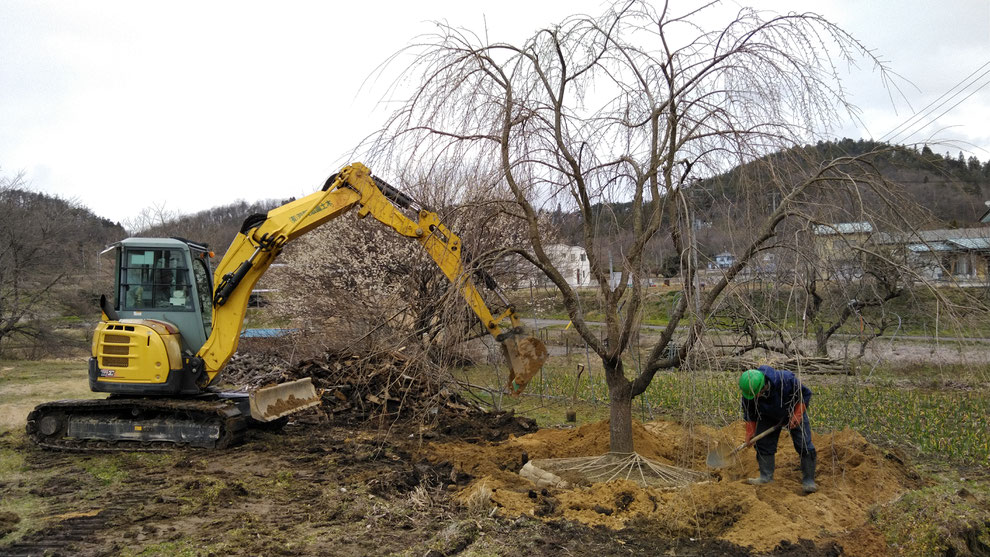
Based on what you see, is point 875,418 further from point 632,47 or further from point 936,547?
point 632,47

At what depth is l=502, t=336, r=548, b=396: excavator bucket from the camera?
7492 millimetres

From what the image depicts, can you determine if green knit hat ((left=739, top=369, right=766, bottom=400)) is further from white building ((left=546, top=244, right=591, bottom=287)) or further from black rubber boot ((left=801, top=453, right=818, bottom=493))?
white building ((left=546, top=244, right=591, bottom=287))

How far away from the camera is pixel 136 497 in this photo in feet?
20.9

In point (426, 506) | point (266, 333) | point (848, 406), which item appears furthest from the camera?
point (266, 333)

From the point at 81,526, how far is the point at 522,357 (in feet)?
14.5

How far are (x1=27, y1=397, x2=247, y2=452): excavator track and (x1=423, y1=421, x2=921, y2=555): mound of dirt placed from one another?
9.63 feet

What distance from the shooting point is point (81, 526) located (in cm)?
544

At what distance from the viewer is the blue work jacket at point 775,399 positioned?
613 centimetres

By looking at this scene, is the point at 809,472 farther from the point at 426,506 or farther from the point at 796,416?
the point at 426,506

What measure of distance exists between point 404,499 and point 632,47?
4.72 meters

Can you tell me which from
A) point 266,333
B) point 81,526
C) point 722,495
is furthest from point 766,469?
point 266,333

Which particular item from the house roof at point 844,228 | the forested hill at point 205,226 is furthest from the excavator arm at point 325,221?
the forested hill at point 205,226

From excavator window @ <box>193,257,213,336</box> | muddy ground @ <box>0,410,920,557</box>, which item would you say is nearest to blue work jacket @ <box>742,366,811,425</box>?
muddy ground @ <box>0,410,920,557</box>

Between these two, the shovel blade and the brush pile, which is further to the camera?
the brush pile
